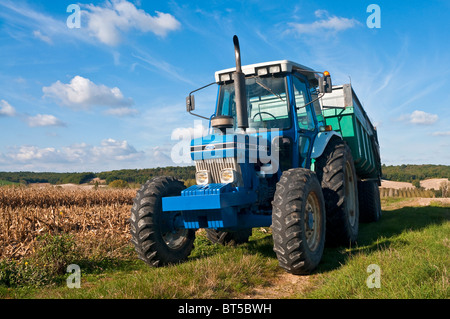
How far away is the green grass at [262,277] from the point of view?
3.44 m

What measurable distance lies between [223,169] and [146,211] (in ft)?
3.94

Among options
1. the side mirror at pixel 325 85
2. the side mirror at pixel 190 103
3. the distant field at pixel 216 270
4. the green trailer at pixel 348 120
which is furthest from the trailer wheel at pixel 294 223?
the green trailer at pixel 348 120

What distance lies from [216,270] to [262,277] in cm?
59

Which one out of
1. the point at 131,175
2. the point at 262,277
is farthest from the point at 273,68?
the point at 131,175

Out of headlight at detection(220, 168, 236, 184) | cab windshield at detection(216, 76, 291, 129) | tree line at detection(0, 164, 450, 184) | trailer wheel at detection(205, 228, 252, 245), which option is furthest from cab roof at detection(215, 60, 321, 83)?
tree line at detection(0, 164, 450, 184)

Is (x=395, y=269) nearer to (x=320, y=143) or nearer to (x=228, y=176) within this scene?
(x=228, y=176)

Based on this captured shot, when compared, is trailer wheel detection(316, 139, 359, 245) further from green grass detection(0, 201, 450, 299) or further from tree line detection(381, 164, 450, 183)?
tree line detection(381, 164, 450, 183)

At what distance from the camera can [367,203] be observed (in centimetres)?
904

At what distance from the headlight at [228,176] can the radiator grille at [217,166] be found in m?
0.09

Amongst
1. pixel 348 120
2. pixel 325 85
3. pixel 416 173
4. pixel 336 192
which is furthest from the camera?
pixel 416 173

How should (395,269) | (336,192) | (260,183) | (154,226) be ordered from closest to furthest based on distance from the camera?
1. (395,269)
2. (154,226)
3. (260,183)
4. (336,192)

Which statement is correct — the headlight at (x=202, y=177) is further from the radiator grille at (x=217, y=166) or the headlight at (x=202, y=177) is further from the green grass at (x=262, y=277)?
the green grass at (x=262, y=277)
